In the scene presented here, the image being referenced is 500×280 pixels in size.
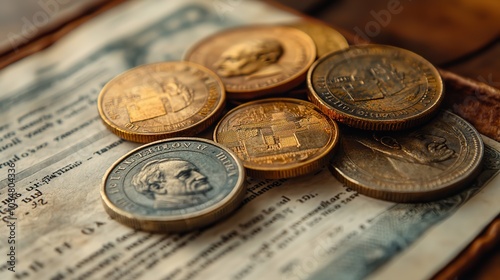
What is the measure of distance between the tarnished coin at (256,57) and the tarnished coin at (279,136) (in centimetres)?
6

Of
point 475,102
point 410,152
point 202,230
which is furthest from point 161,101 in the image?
point 475,102

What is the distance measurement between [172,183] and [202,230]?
0.10 metres

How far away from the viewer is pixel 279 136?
43.4 inches

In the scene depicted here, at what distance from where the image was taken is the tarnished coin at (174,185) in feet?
3.13

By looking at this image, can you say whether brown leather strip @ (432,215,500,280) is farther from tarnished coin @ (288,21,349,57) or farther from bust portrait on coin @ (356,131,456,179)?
tarnished coin @ (288,21,349,57)

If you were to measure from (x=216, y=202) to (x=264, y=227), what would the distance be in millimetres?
91

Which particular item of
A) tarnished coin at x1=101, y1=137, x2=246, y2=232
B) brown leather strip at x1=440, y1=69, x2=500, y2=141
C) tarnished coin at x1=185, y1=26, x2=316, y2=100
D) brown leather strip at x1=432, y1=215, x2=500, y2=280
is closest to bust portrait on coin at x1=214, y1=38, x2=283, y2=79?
tarnished coin at x1=185, y1=26, x2=316, y2=100

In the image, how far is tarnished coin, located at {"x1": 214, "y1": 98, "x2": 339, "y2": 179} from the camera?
1.04 m

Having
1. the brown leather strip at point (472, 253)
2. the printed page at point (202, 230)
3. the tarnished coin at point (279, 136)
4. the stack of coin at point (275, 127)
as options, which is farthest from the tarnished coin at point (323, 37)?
the brown leather strip at point (472, 253)

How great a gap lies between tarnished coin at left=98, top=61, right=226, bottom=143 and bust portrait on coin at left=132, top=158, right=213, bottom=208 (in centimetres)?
10

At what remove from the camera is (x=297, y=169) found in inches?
40.4

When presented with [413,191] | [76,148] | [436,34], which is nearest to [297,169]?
[413,191]

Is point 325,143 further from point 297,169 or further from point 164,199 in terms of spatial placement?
point 164,199

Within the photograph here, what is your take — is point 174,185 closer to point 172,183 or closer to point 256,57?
point 172,183
